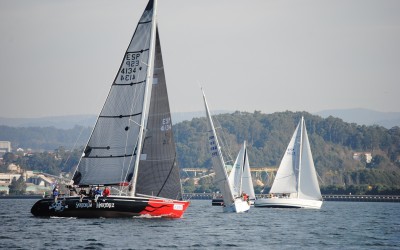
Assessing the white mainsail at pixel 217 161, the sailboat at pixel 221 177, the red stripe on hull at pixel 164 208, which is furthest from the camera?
the sailboat at pixel 221 177

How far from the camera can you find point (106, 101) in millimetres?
53844

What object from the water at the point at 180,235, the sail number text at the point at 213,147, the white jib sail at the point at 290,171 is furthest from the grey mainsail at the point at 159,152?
the white jib sail at the point at 290,171

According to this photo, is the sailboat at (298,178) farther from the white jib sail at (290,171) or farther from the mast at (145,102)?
the mast at (145,102)

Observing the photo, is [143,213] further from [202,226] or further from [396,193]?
[396,193]

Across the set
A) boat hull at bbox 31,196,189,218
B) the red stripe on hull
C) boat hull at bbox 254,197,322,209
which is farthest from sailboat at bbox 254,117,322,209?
boat hull at bbox 31,196,189,218

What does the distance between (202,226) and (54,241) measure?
15.5 meters

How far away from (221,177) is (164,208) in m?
17.4

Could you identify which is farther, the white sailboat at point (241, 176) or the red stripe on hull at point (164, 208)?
the white sailboat at point (241, 176)

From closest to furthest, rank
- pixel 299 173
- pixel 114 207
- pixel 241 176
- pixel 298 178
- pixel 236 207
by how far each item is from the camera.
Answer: pixel 114 207, pixel 236 207, pixel 299 173, pixel 298 178, pixel 241 176

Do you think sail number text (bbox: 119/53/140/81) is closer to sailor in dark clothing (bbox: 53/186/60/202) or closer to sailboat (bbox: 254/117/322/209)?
sailor in dark clothing (bbox: 53/186/60/202)

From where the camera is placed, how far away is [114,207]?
52.1 metres

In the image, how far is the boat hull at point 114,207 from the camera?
51906 millimetres

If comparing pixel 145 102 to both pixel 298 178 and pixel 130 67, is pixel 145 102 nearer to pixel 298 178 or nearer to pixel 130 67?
pixel 130 67

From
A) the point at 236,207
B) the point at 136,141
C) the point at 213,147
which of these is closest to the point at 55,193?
the point at 136,141
